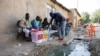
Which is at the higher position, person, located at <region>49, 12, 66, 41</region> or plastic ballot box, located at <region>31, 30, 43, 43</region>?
person, located at <region>49, 12, 66, 41</region>

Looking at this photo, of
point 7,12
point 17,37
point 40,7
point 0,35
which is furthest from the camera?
point 40,7

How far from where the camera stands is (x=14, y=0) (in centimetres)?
1111

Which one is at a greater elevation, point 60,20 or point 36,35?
point 60,20

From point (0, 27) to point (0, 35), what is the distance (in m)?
0.36

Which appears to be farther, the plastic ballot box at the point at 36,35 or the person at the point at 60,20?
the person at the point at 60,20

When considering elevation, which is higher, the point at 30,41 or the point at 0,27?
the point at 0,27

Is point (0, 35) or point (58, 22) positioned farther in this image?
point (58, 22)

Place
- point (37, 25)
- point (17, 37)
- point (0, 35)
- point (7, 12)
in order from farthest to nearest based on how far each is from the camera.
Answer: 1. point (37, 25)
2. point (17, 37)
3. point (7, 12)
4. point (0, 35)

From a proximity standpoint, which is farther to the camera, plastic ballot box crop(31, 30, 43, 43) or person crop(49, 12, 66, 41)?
person crop(49, 12, 66, 41)

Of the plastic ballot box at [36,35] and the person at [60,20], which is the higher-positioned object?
the person at [60,20]

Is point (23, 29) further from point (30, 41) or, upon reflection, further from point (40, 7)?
point (40, 7)

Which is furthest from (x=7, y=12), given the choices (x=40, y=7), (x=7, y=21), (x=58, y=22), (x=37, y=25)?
(x=40, y=7)

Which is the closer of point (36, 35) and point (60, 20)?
point (36, 35)

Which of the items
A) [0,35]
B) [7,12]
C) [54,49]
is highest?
[7,12]
